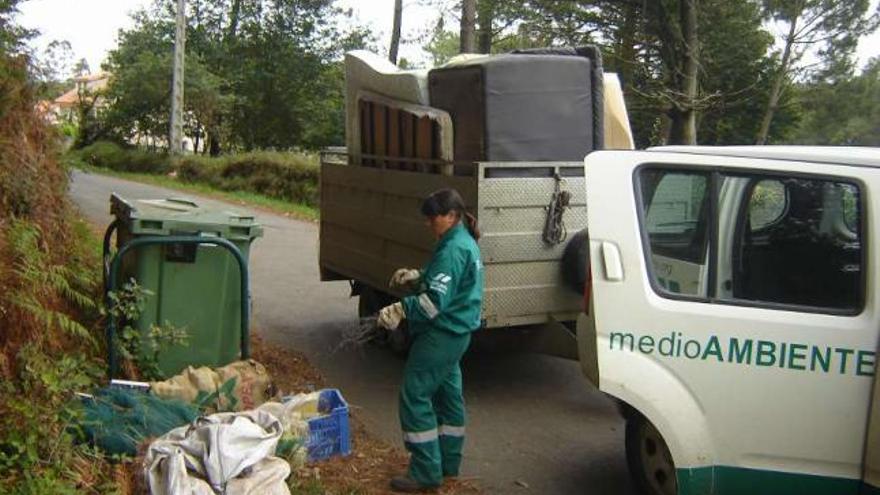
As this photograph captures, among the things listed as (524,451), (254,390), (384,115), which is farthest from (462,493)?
(384,115)

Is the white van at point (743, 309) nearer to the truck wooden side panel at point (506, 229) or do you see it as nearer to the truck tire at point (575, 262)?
the truck wooden side panel at point (506, 229)

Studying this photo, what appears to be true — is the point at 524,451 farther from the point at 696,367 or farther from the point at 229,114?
the point at 229,114

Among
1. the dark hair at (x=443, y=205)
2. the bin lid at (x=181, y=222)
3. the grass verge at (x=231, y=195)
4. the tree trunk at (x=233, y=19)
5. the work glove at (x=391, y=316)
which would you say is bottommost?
the grass verge at (x=231, y=195)

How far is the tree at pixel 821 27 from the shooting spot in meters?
22.9

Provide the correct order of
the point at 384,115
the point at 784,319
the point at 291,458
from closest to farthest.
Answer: the point at 784,319 < the point at 291,458 < the point at 384,115

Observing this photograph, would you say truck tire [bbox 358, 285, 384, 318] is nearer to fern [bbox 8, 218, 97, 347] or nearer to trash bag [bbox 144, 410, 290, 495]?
fern [bbox 8, 218, 97, 347]

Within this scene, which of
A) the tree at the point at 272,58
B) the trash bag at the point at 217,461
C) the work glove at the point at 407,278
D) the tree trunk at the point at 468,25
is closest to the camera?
the trash bag at the point at 217,461

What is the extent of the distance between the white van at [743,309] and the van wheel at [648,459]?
5.4 inches

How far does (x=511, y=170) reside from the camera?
608 cm

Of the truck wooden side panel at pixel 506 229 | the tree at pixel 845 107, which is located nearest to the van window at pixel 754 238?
Result: the truck wooden side panel at pixel 506 229

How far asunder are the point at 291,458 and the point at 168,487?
855mm

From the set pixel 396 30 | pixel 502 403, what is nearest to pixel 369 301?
pixel 502 403

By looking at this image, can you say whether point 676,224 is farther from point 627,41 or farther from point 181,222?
point 627,41

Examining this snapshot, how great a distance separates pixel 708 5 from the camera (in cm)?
2352
